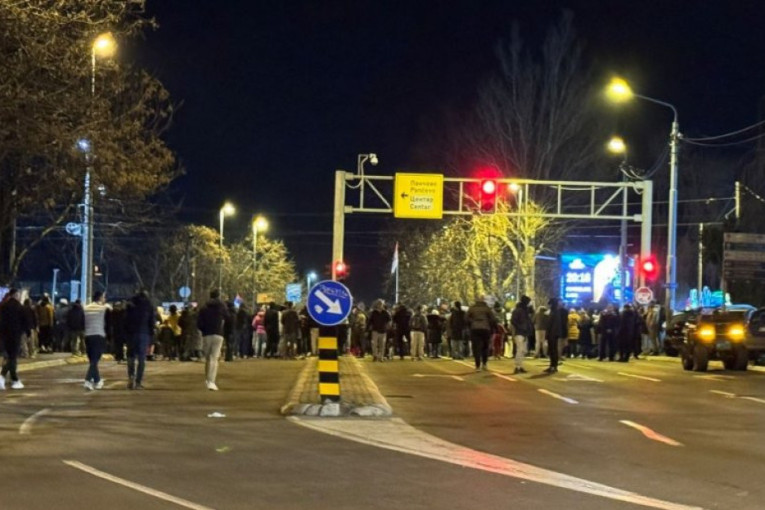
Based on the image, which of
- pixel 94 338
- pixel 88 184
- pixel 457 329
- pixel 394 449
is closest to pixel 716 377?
pixel 457 329

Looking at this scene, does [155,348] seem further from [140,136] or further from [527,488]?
[527,488]

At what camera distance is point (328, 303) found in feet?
47.5

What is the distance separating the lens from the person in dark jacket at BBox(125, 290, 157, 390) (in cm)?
1881

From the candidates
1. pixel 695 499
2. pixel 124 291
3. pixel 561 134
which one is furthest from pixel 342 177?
pixel 124 291

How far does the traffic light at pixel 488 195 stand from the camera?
3400cm

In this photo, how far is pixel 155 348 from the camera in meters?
32.0

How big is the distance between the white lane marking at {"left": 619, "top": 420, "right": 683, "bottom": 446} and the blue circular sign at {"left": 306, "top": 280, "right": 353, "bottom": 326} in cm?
416

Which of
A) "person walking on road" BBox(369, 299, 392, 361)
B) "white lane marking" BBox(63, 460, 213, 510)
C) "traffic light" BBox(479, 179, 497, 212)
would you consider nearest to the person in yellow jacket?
"traffic light" BBox(479, 179, 497, 212)

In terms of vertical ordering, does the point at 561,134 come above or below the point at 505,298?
above

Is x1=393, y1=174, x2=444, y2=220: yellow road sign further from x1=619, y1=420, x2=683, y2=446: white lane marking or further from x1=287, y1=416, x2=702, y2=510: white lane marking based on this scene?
x1=287, y1=416, x2=702, y2=510: white lane marking

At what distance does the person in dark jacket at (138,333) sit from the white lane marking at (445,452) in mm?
5498

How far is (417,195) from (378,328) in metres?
6.38

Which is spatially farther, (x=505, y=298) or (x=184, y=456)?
(x=505, y=298)

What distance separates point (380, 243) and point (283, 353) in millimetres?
39400
